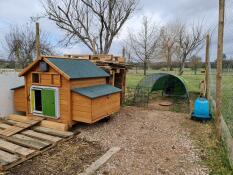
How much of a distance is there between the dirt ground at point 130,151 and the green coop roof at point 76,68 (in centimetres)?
163

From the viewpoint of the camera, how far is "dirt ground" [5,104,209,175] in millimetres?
3949

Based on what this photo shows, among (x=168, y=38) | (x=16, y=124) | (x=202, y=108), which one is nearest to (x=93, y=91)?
(x=16, y=124)

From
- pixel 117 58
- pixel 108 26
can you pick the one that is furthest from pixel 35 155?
pixel 108 26

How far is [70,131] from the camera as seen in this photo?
599 centimetres

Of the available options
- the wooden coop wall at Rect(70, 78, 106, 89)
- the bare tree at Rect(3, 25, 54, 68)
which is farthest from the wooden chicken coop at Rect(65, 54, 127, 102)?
the bare tree at Rect(3, 25, 54, 68)

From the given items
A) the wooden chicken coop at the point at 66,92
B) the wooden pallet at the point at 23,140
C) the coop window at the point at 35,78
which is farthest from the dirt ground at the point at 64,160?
the coop window at the point at 35,78

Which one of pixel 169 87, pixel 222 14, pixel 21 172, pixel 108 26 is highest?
pixel 108 26

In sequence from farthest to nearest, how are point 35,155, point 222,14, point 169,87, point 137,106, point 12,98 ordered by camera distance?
point 169,87, point 137,106, point 12,98, point 222,14, point 35,155

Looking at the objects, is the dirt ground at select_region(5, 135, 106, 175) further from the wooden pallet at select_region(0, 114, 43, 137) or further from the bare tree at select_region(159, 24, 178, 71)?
the bare tree at select_region(159, 24, 178, 71)

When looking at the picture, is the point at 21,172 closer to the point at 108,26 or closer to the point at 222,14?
the point at 222,14

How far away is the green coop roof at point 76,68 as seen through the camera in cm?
596

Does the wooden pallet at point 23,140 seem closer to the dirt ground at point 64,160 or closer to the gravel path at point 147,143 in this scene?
the dirt ground at point 64,160

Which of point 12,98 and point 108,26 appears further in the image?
point 108,26

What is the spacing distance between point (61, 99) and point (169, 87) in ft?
26.7
